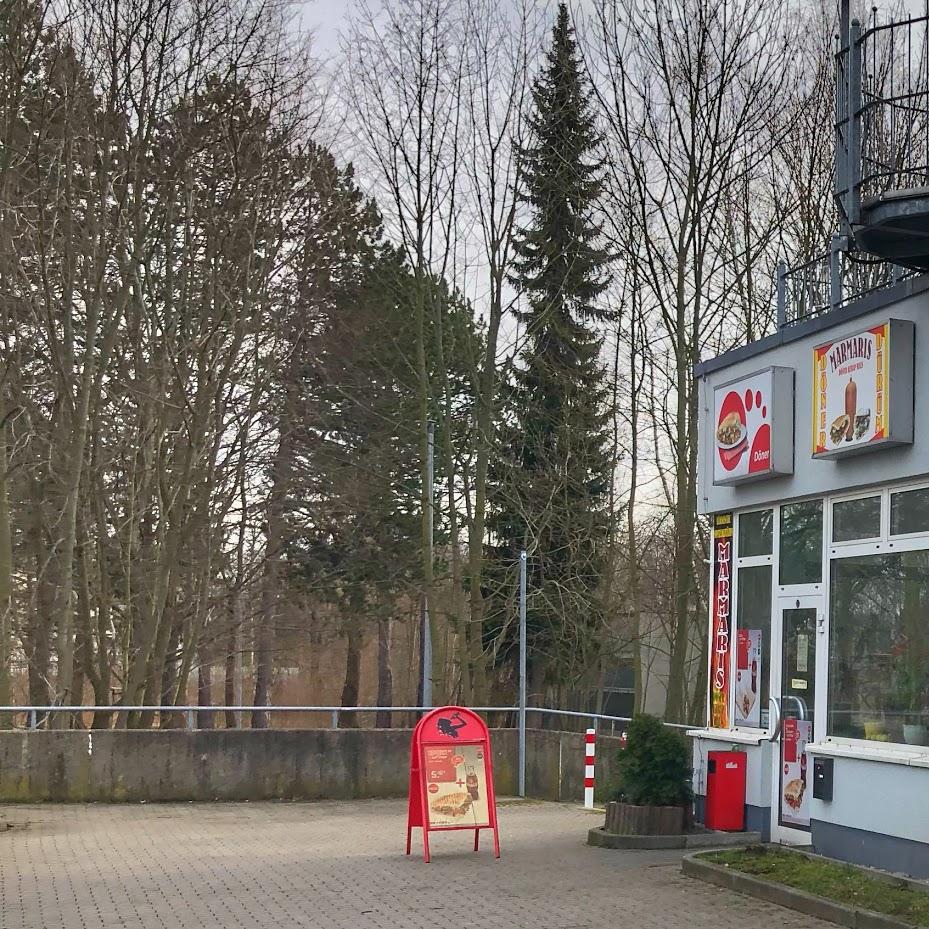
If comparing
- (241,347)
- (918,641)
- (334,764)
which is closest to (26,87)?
(241,347)

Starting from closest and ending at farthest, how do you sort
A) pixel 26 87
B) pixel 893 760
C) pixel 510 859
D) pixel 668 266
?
1. pixel 893 760
2. pixel 510 859
3. pixel 26 87
4. pixel 668 266

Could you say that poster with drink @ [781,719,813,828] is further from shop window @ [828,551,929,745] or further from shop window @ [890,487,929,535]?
shop window @ [890,487,929,535]

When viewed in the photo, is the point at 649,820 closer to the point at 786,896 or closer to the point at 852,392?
the point at 786,896

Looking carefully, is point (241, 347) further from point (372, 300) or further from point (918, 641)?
point (918, 641)

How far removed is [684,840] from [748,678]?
1.78 metres

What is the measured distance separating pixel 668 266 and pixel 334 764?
1103 cm

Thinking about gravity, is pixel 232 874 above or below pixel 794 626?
below

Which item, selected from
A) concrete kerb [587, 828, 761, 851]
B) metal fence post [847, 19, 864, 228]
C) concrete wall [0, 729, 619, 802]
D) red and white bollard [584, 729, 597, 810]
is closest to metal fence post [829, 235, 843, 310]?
metal fence post [847, 19, 864, 228]

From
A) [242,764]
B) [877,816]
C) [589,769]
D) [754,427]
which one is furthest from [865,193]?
[242,764]

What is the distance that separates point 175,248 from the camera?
2188 centimetres

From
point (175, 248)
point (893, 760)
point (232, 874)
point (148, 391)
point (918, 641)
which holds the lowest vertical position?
point (232, 874)

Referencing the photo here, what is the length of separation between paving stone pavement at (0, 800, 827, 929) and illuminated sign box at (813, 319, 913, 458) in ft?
12.7

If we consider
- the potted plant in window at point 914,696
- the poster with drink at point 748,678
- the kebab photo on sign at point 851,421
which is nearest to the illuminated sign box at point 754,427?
the kebab photo on sign at point 851,421

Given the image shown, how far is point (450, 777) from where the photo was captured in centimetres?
1276
